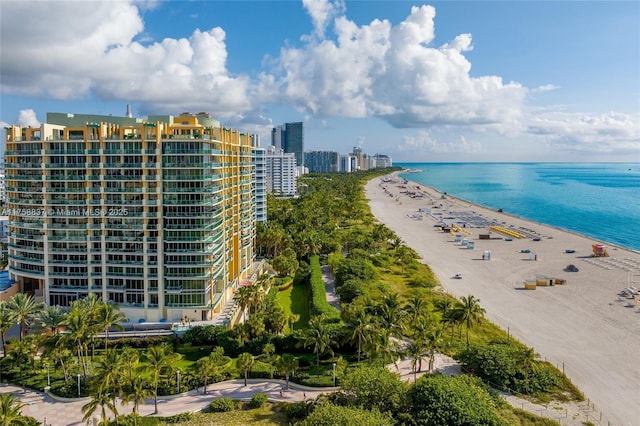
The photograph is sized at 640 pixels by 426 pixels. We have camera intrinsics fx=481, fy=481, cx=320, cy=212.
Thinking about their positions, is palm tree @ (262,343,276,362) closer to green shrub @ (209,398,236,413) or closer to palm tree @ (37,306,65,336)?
green shrub @ (209,398,236,413)

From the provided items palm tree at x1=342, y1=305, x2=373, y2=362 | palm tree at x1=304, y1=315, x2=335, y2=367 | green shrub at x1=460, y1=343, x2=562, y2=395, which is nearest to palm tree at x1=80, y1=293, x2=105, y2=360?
palm tree at x1=304, y1=315, x2=335, y2=367

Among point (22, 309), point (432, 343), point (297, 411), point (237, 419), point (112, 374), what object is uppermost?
point (22, 309)

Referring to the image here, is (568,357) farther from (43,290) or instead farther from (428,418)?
(43,290)

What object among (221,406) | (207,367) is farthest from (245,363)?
(221,406)

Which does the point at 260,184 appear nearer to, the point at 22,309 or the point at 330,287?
the point at 330,287

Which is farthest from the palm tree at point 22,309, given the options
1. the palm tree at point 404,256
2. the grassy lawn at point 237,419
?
the palm tree at point 404,256

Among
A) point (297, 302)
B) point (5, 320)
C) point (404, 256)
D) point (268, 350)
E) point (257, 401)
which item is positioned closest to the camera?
point (257, 401)

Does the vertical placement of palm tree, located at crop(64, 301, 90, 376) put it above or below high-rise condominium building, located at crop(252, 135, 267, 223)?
below
